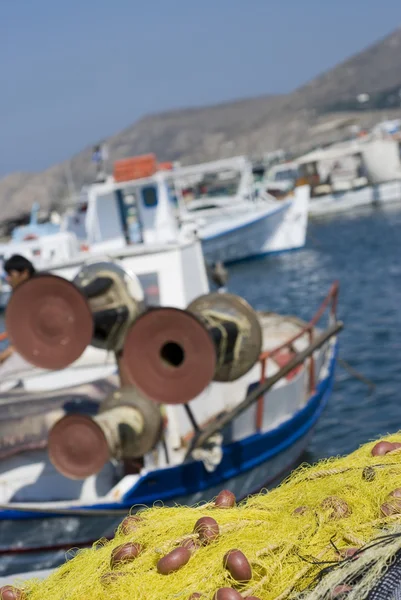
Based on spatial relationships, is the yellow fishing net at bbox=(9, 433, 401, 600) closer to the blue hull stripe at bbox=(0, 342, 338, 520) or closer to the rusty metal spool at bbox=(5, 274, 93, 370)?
the rusty metal spool at bbox=(5, 274, 93, 370)

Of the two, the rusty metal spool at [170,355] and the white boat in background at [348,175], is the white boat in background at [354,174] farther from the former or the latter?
the rusty metal spool at [170,355]

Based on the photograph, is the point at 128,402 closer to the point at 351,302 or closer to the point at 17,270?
the point at 17,270

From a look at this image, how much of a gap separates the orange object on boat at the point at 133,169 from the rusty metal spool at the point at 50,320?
1581 centimetres

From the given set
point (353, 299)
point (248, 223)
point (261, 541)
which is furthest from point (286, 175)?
point (261, 541)

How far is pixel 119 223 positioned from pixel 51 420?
14.9 m

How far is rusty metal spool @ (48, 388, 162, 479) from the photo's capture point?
912cm

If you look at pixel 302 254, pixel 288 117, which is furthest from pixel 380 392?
pixel 288 117

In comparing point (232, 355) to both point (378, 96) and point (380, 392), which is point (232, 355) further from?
point (378, 96)

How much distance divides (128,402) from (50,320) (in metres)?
1.39

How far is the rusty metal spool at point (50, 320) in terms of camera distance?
8.77 metres

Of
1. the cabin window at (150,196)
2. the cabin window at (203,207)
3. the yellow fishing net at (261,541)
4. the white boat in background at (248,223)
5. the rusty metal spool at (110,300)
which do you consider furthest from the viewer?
the cabin window at (203,207)

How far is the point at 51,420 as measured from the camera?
32.9 feet

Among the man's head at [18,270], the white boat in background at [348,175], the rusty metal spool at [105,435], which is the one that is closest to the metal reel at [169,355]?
the rusty metal spool at [105,435]

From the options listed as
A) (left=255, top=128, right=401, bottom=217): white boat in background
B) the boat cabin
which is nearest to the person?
the boat cabin
